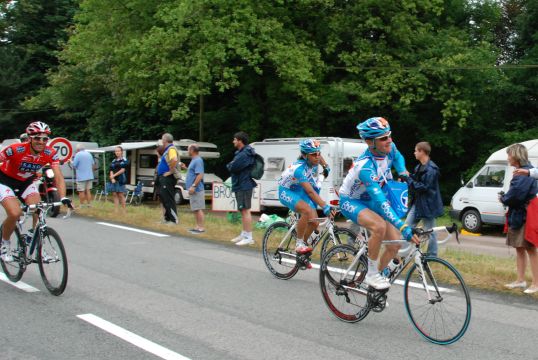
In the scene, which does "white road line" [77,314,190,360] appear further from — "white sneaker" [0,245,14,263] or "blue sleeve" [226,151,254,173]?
"blue sleeve" [226,151,254,173]

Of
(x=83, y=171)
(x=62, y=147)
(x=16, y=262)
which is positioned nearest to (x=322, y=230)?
(x=16, y=262)

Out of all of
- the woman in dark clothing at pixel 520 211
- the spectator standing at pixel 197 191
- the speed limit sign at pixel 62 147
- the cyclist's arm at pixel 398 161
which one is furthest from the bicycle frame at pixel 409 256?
the speed limit sign at pixel 62 147

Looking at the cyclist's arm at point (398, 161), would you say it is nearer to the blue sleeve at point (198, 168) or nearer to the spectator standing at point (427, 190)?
the spectator standing at point (427, 190)

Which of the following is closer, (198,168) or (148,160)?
(198,168)

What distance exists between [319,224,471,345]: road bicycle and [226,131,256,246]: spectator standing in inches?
201

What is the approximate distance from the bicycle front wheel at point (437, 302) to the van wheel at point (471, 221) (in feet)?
47.8

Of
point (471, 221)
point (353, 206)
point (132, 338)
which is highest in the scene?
point (353, 206)

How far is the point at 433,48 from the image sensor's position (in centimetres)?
2409

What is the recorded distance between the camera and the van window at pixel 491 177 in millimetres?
18578

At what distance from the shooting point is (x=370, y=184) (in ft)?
17.5

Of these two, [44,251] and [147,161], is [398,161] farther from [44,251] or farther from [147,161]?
[147,161]

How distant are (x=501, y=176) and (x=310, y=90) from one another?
28.5 ft

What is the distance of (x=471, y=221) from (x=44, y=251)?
1533 cm

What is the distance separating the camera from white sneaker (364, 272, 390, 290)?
5.40 meters
